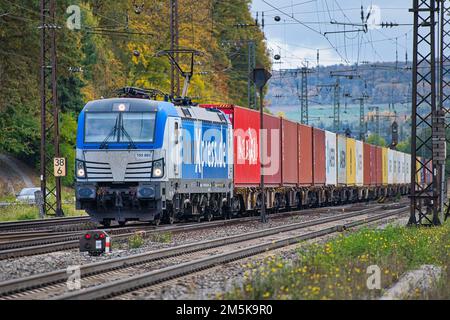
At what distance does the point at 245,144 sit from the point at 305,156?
1017cm

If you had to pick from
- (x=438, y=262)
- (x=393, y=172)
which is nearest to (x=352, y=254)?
(x=438, y=262)

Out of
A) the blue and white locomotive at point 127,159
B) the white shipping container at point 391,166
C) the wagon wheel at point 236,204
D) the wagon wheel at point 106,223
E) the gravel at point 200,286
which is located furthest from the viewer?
the white shipping container at point 391,166

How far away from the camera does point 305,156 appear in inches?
1780

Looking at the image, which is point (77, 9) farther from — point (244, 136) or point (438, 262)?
point (438, 262)

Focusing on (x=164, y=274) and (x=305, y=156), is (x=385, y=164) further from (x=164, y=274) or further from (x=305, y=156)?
(x=164, y=274)

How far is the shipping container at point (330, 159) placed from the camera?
164 ft

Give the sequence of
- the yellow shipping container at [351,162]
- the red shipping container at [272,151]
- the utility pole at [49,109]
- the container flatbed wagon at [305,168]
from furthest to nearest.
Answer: the yellow shipping container at [351,162] < the red shipping container at [272,151] < the utility pole at [49,109] < the container flatbed wagon at [305,168]

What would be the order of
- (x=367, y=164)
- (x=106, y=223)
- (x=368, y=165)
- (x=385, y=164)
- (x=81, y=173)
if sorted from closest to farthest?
1. (x=81, y=173)
2. (x=106, y=223)
3. (x=367, y=164)
4. (x=368, y=165)
5. (x=385, y=164)

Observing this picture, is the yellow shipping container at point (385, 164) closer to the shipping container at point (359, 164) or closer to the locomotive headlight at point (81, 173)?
the shipping container at point (359, 164)

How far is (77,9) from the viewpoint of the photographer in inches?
2152

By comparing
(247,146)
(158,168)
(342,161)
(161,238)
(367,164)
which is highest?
(247,146)

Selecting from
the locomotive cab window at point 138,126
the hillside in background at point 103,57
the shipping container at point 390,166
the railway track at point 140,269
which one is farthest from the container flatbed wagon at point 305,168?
the railway track at point 140,269

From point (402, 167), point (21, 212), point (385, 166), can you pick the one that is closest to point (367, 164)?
point (385, 166)

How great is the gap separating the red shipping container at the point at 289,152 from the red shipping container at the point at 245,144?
290 centimetres
